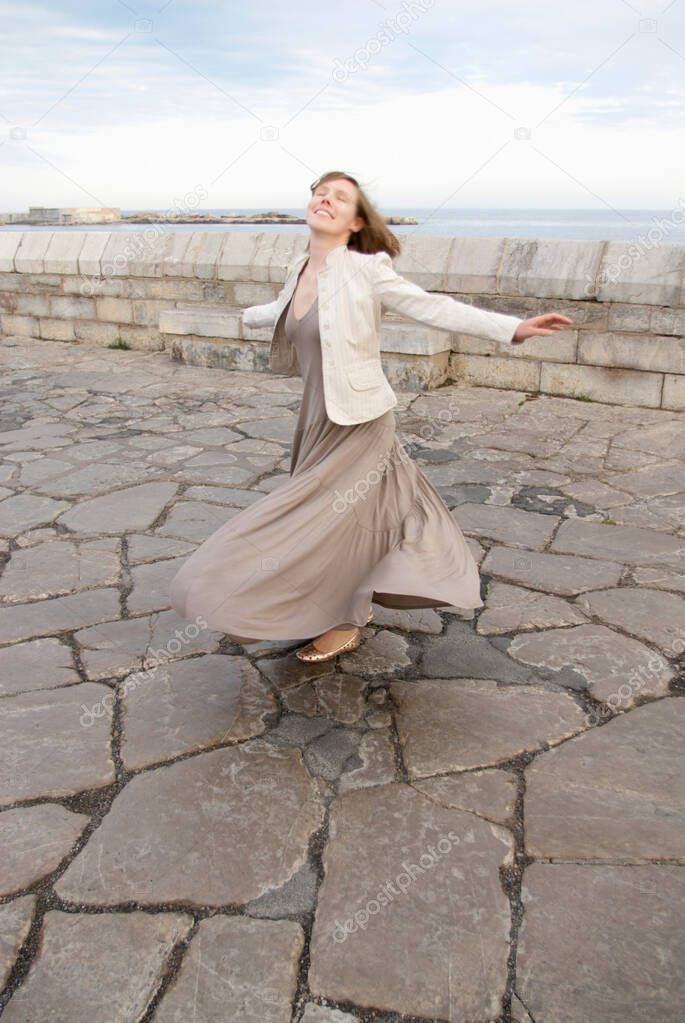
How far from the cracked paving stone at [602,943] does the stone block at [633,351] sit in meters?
4.46

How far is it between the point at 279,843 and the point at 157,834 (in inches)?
11.5

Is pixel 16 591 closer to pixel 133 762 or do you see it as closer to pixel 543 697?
pixel 133 762

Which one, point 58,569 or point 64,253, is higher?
point 64,253

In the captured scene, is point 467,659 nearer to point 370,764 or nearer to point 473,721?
point 473,721

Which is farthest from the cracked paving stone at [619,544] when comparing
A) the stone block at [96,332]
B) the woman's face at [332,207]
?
the stone block at [96,332]

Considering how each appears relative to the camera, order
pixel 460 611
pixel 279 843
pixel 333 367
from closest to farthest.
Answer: pixel 279 843
pixel 333 367
pixel 460 611

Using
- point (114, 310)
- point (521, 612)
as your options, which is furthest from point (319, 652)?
point (114, 310)

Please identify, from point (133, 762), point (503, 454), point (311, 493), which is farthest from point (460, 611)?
point (503, 454)

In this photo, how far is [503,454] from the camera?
5055 mm

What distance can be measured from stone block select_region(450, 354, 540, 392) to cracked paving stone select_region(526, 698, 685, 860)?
13.6 feet

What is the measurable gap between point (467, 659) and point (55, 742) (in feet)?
4.26

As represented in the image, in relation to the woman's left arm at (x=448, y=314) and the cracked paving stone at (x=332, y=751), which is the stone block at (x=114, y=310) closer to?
→ the woman's left arm at (x=448, y=314)

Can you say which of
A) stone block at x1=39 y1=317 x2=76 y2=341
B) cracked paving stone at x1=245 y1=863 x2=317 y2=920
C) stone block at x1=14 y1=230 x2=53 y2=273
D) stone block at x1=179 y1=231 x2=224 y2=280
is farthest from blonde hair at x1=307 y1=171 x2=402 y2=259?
stone block at x1=14 y1=230 x2=53 y2=273

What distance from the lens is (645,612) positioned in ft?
10.3
